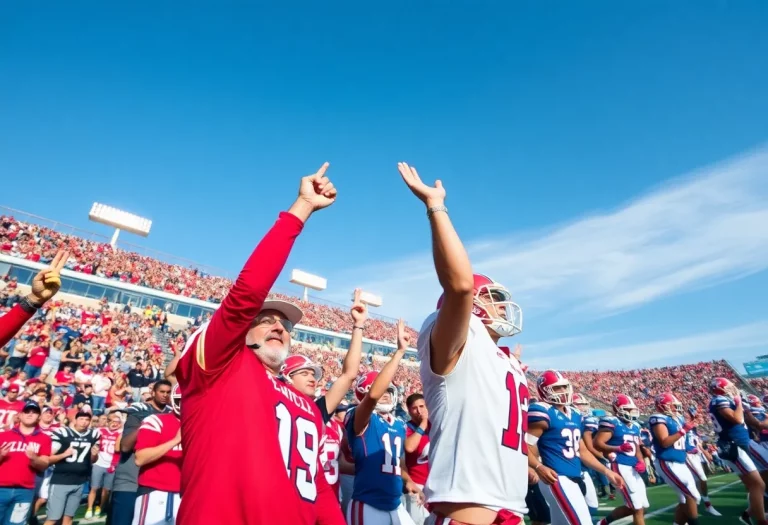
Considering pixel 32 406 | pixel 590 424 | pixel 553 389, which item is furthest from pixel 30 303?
pixel 590 424

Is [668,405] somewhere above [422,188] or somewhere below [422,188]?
below

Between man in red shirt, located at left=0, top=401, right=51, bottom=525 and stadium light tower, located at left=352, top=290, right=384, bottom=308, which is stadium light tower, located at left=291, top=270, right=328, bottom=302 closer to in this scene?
stadium light tower, located at left=352, top=290, right=384, bottom=308

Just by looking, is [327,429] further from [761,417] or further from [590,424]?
[761,417]

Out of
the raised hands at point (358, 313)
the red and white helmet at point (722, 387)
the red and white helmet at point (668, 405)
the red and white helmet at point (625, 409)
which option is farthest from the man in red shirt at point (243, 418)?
the red and white helmet at point (722, 387)

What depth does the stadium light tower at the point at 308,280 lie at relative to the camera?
54047mm

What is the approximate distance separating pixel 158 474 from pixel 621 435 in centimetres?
848

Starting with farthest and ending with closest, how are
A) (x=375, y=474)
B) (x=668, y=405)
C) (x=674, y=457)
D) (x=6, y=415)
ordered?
(x=668, y=405) < (x=674, y=457) < (x=6, y=415) < (x=375, y=474)

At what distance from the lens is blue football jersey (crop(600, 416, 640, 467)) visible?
27.0 feet

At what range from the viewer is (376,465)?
5418mm

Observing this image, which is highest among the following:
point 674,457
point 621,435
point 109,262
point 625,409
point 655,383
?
point 109,262

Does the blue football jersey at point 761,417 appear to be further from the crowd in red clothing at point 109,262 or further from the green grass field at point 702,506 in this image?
the crowd in red clothing at point 109,262

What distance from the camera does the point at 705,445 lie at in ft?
77.1

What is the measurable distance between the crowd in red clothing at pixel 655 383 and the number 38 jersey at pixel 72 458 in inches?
1604

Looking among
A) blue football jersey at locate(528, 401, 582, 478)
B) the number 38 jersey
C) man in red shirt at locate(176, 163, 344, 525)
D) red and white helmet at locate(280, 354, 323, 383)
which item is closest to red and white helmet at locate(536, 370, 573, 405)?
blue football jersey at locate(528, 401, 582, 478)
